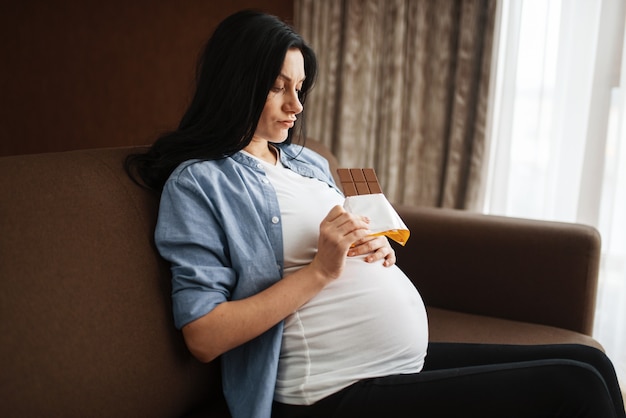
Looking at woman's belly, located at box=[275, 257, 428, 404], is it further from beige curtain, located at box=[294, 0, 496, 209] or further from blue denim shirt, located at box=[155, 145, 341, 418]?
beige curtain, located at box=[294, 0, 496, 209]

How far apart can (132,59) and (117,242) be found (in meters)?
2.13

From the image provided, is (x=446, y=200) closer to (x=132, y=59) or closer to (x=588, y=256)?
(x=588, y=256)

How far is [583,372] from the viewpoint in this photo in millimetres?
992

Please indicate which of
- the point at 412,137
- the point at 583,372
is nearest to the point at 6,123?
the point at 412,137

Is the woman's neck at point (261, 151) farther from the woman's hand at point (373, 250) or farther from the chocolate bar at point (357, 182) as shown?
the woman's hand at point (373, 250)

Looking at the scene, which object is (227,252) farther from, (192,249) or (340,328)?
(340,328)

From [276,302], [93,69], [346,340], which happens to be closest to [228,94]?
[276,302]

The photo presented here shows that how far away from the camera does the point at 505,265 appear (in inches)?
65.1

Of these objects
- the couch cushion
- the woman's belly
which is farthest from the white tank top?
the couch cushion

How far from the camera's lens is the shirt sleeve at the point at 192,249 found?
3.32 feet

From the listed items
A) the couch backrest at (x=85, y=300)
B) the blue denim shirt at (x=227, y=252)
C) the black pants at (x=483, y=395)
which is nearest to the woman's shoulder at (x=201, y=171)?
the blue denim shirt at (x=227, y=252)

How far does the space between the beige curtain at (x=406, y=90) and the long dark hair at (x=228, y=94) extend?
1.25 meters

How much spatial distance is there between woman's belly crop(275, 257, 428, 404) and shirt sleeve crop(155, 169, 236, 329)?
17 cm

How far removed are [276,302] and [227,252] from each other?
0.46 feet
